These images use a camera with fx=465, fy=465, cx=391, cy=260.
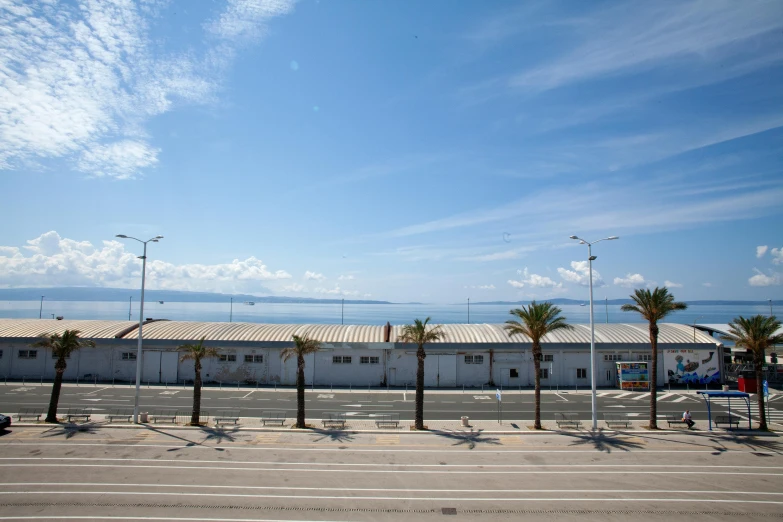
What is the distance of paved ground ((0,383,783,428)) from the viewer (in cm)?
3709

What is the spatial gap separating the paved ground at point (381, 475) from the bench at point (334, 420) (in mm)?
1903

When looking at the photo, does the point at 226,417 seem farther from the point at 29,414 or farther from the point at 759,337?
the point at 759,337

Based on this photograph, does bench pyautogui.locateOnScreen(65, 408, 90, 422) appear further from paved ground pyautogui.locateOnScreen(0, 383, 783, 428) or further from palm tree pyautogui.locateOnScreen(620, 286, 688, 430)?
palm tree pyautogui.locateOnScreen(620, 286, 688, 430)

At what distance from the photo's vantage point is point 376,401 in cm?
4178

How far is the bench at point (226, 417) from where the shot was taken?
1277 inches

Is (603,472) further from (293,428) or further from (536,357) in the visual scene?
(293,428)

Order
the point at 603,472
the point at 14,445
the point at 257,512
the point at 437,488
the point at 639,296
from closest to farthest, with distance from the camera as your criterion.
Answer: the point at 257,512 → the point at 437,488 → the point at 603,472 → the point at 14,445 → the point at 639,296

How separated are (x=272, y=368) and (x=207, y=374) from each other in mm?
7181

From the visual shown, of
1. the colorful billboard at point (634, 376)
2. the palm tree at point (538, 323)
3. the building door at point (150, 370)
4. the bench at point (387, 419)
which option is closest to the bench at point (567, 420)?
the palm tree at point (538, 323)

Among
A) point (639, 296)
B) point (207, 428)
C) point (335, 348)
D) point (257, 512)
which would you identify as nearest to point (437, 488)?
point (257, 512)

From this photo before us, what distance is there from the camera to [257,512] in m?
18.6

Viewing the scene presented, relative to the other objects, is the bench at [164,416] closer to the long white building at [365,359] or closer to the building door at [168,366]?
the long white building at [365,359]

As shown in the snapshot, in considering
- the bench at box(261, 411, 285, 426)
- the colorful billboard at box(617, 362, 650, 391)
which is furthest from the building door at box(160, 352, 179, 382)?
the colorful billboard at box(617, 362, 650, 391)

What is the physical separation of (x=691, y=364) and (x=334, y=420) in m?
41.5
